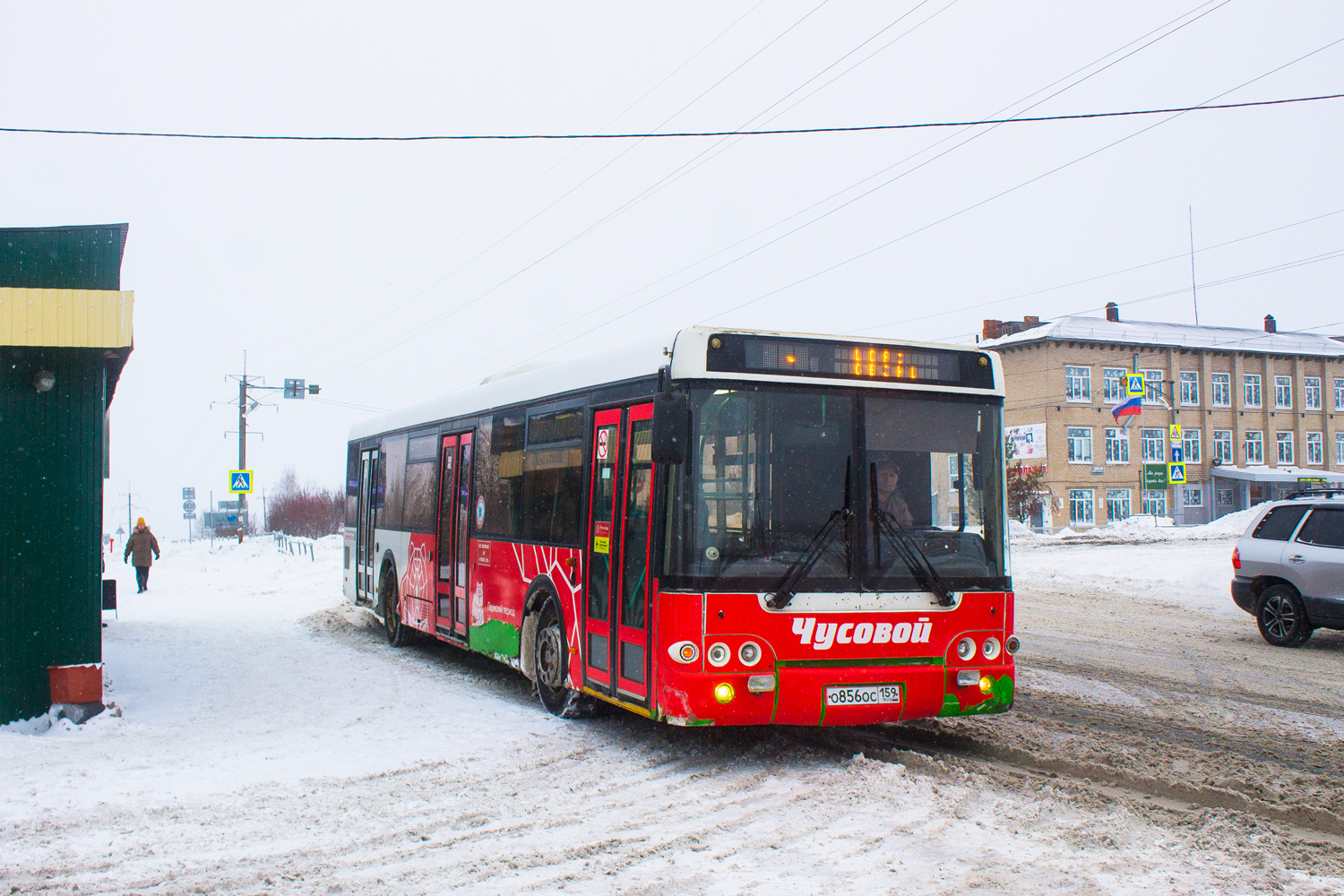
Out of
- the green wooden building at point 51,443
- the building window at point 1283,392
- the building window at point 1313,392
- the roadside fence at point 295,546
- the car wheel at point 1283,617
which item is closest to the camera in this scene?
the green wooden building at point 51,443

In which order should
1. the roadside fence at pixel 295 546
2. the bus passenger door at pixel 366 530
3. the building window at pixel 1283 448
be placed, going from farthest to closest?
the building window at pixel 1283 448 → the roadside fence at pixel 295 546 → the bus passenger door at pixel 366 530

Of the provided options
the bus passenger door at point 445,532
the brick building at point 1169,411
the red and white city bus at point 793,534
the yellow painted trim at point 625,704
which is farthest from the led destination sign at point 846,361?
the brick building at point 1169,411

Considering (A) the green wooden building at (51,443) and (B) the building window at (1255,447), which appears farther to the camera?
(B) the building window at (1255,447)

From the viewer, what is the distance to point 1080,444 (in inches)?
2386

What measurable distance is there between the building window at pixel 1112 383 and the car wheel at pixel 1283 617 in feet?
164

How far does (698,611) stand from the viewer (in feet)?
23.2

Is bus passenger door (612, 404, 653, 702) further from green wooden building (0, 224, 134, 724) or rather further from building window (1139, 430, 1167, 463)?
building window (1139, 430, 1167, 463)

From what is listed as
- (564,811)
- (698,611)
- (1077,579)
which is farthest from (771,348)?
(1077,579)

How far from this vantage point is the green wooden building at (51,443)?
8.89m

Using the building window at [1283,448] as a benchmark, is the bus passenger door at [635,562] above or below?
below

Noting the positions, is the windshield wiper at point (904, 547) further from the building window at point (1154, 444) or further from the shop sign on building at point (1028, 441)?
the building window at point (1154, 444)

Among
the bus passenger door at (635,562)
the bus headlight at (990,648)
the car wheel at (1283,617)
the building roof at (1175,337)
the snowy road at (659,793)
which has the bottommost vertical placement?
the snowy road at (659,793)

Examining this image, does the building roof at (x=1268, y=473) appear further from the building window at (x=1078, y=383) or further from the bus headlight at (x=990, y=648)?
the bus headlight at (x=990, y=648)

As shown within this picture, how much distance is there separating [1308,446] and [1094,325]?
17.6m
